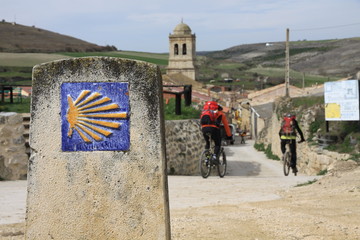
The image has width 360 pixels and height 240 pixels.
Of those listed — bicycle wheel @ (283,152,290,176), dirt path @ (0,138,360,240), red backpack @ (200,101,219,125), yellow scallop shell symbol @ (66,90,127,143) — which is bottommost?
dirt path @ (0,138,360,240)

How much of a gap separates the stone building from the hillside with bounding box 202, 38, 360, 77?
13.9m

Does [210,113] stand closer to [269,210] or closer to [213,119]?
[213,119]

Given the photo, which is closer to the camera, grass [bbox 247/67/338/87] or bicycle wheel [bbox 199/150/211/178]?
bicycle wheel [bbox 199/150/211/178]

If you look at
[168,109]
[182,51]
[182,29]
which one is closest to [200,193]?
[168,109]

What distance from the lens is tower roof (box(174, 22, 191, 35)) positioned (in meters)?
103

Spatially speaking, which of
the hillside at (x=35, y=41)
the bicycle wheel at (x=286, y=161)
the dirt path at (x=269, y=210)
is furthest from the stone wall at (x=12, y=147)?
the hillside at (x=35, y=41)

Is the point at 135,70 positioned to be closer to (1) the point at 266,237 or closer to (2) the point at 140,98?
(2) the point at 140,98

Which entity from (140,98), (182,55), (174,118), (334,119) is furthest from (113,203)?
(182,55)

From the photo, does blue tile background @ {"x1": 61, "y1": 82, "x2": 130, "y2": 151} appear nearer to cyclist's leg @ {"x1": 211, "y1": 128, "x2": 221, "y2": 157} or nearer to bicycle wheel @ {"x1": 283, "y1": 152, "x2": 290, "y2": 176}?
cyclist's leg @ {"x1": 211, "y1": 128, "x2": 221, "y2": 157}

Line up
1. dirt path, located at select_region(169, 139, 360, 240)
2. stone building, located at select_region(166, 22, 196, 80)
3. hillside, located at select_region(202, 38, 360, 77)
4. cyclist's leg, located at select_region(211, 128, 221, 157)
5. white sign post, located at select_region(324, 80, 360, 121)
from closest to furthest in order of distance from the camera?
dirt path, located at select_region(169, 139, 360, 240) < cyclist's leg, located at select_region(211, 128, 221, 157) < white sign post, located at select_region(324, 80, 360, 121) < stone building, located at select_region(166, 22, 196, 80) < hillside, located at select_region(202, 38, 360, 77)

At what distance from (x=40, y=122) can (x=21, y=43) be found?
2978 inches

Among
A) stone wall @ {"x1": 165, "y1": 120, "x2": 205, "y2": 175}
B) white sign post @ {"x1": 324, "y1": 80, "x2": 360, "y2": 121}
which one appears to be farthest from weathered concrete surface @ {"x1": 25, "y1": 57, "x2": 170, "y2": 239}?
white sign post @ {"x1": 324, "y1": 80, "x2": 360, "y2": 121}

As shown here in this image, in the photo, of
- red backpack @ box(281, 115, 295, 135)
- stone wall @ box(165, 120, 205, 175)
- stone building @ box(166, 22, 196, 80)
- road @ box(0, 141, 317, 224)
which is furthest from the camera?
stone building @ box(166, 22, 196, 80)

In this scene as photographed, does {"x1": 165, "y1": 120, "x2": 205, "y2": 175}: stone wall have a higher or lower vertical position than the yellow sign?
lower
